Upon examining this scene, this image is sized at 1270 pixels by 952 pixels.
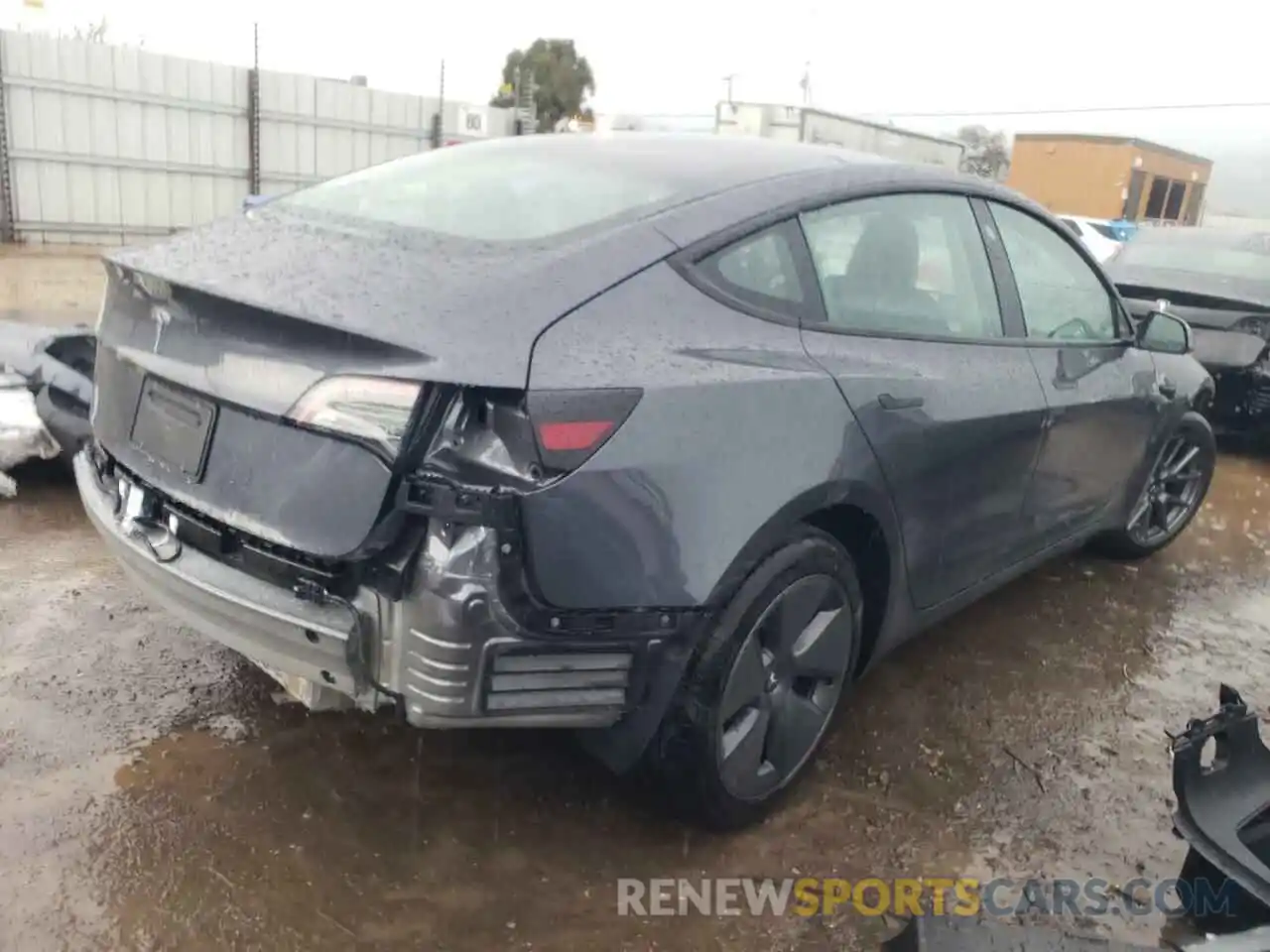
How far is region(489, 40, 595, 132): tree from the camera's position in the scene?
1009 inches

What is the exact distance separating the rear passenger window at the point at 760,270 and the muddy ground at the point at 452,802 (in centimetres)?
127

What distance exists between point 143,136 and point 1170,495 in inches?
511

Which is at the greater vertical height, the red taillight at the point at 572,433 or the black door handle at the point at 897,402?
the red taillight at the point at 572,433

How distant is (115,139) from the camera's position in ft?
43.1

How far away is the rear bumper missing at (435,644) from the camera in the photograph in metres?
1.90

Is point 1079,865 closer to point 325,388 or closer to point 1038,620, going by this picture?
point 1038,620

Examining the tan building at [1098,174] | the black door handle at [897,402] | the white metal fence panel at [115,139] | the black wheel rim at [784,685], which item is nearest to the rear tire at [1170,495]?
the black door handle at [897,402]

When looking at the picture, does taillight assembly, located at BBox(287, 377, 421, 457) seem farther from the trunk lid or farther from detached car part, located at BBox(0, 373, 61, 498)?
detached car part, located at BBox(0, 373, 61, 498)

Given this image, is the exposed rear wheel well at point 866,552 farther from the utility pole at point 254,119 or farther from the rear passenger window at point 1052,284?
the utility pole at point 254,119

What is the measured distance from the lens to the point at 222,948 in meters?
2.06

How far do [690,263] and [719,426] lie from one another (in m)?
Answer: 0.38

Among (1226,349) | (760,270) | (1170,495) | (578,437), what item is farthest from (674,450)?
(1226,349)

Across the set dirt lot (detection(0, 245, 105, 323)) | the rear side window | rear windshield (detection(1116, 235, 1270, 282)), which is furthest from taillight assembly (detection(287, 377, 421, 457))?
dirt lot (detection(0, 245, 105, 323))

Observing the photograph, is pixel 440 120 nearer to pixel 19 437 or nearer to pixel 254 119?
pixel 254 119
